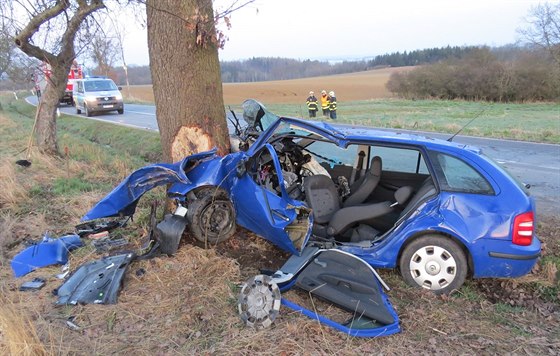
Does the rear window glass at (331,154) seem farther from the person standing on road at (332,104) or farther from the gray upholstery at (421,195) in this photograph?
the person standing on road at (332,104)

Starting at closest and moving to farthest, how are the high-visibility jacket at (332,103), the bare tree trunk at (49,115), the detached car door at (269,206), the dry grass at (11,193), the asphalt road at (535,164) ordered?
1. the detached car door at (269,206)
2. the dry grass at (11,193)
3. the asphalt road at (535,164)
4. the bare tree trunk at (49,115)
5. the high-visibility jacket at (332,103)

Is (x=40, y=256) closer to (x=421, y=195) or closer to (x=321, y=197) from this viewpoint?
(x=321, y=197)

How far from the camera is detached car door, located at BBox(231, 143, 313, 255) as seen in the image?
4.15 m

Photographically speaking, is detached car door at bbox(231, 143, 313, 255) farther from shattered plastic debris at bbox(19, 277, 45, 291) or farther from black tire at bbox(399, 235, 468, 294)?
shattered plastic debris at bbox(19, 277, 45, 291)

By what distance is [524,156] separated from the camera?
11680 mm

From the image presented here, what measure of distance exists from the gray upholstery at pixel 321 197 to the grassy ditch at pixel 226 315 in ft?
2.02

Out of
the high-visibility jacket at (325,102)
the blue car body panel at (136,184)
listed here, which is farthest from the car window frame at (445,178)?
the high-visibility jacket at (325,102)

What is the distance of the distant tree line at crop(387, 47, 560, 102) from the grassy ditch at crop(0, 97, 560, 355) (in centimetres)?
3745

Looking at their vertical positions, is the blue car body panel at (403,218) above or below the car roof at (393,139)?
below

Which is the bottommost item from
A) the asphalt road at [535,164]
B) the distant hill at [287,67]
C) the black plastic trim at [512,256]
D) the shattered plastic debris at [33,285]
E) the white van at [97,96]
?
the asphalt road at [535,164]

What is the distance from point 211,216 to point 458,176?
2.45 metres

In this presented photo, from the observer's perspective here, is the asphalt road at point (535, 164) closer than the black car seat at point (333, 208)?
No

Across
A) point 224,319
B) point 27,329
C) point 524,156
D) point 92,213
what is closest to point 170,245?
point 92,213

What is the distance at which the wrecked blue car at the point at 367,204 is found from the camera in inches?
146
